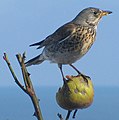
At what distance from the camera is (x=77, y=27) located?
690cm

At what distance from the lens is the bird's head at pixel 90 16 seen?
6.21 meters

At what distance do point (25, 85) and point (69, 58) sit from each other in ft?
9.35

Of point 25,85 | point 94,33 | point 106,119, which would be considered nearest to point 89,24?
point 94,33

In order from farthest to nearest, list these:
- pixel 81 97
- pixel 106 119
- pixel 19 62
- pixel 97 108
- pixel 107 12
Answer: pixel 97 108 < pixel 106 119 < pixel 107 12 < pixel 81 97 < pixel 19 62

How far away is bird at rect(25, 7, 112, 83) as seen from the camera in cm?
636

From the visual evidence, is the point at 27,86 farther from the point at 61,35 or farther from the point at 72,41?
the point at 61,35

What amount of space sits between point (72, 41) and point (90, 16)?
486 mm

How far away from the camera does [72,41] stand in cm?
674

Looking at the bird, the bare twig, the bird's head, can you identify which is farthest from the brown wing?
the bare twig

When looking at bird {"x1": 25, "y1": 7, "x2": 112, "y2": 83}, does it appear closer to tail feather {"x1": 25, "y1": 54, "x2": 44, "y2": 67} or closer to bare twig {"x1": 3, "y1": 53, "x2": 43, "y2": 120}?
tail feather {"x1": 25, "y1": 54, "x2": 44, "y2": 67}

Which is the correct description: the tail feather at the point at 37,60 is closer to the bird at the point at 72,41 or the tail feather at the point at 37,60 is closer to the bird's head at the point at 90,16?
the bird at the point at 72,41

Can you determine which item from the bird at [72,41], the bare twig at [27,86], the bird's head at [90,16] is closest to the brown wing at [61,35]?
the bird at [72,41]

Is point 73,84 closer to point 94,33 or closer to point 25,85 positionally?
point 25,85

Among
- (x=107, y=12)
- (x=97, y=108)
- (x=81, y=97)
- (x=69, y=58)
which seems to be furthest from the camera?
(x=97, y=108)
